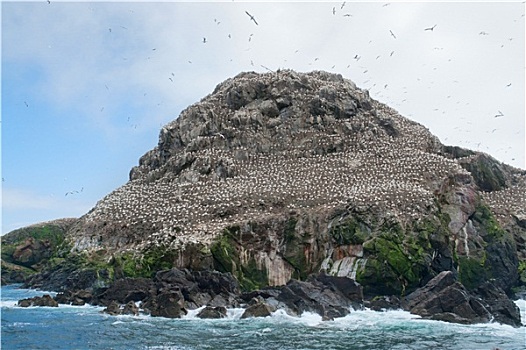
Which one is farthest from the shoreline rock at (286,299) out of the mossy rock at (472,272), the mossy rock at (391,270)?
the mossy rock at (472,272)

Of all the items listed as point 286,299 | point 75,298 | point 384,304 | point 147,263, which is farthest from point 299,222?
point 75,298

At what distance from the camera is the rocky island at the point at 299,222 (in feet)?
136

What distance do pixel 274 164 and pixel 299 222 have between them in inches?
656

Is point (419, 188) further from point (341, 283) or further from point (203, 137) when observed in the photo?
point (203, 137)

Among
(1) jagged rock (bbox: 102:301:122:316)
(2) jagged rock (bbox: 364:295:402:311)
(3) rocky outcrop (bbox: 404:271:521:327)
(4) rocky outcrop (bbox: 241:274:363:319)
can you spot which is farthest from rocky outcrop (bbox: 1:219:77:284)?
(3) rocky outcrop (bbox: 404:271:521:327)

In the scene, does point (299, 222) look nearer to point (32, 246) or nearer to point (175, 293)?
point (175, 293)

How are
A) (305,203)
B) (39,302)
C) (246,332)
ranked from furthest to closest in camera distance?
(305,203) → (39,302) → (246,332)

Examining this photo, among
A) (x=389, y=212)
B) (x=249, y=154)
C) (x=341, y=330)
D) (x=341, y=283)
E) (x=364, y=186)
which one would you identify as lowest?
(x=341, y=330)

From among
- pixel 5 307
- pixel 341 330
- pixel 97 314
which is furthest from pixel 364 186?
pixel 5 307

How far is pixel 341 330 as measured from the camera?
1261 inches

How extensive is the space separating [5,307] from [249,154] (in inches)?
1404

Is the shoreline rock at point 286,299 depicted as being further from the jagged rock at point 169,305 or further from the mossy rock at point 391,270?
the mossy rock at point 391,270

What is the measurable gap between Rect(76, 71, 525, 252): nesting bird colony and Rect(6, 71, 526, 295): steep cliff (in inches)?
7.4

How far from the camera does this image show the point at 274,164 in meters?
66.4
